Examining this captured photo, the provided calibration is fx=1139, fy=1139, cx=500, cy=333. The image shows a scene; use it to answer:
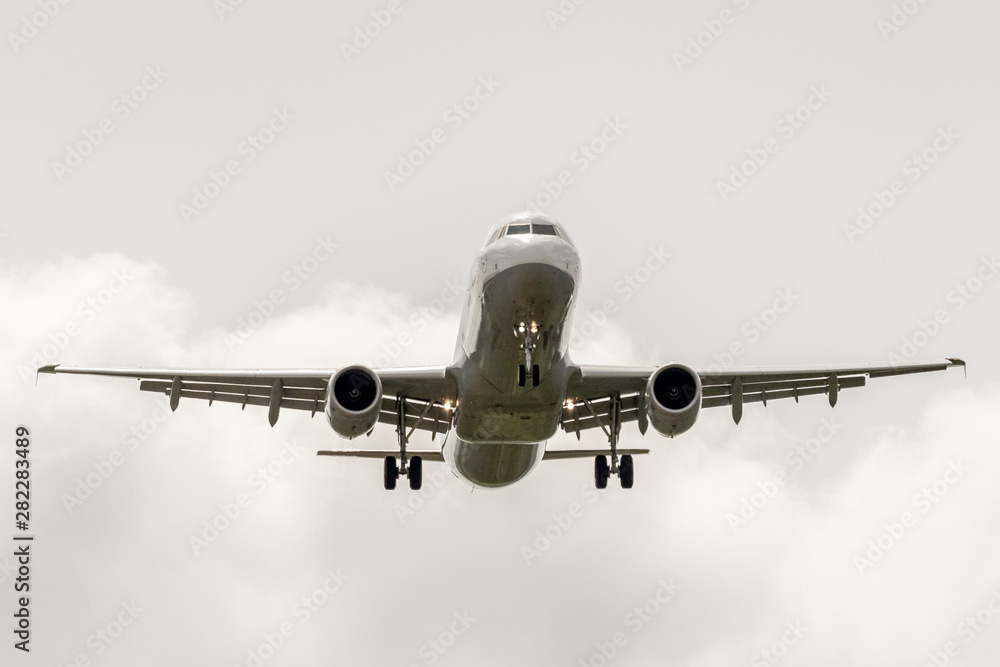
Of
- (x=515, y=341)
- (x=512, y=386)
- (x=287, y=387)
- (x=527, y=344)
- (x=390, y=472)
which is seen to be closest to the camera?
(x=527, y=344)

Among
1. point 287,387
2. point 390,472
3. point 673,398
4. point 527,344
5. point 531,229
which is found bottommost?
point 390,472

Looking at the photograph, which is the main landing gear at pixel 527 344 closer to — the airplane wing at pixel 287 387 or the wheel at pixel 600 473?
the airplane wing at pixel 287 387

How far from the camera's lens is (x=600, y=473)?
31.4m

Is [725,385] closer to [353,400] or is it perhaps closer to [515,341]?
[515,341]

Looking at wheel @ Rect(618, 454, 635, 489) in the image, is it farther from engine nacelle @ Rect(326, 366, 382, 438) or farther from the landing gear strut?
engine nacelle @ Rect(326, 366, 382, 438)

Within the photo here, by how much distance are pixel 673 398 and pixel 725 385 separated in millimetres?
5684

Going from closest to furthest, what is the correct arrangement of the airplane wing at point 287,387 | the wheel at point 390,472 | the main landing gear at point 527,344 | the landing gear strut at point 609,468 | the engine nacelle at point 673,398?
the main landing gear at point 527,344
the engine nacelle at point 673,398
the airplane wing at point 287,387
the landing gear strut at point 609,468
the wheel at point 390,472

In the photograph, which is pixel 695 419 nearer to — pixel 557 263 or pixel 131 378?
pixel 557 263

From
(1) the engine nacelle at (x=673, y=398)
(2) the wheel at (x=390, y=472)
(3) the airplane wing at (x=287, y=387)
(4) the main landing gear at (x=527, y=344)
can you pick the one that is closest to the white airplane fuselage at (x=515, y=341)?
(4) the main landing gear at (x=527, y=344)

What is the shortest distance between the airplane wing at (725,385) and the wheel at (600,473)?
1.07 m

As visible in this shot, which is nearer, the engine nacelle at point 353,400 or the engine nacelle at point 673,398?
the engine nacelle at point 353,400

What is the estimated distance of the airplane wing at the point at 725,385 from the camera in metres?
27.5

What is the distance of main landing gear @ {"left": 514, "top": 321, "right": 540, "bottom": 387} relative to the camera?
77.3 ft

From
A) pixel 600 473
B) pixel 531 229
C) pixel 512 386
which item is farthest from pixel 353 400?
pixel 600 473
